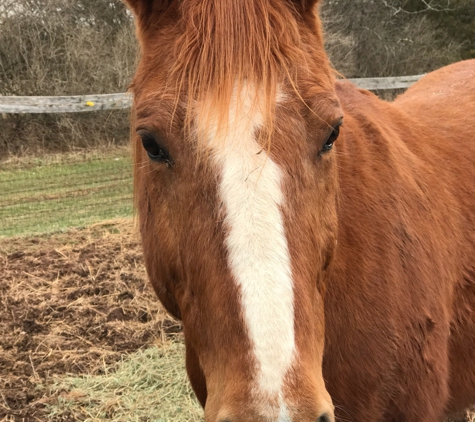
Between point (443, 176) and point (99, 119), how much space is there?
12.3 meters

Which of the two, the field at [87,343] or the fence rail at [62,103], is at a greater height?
the fence rail at [62,103]

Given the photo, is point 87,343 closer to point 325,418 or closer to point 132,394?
point 132,394

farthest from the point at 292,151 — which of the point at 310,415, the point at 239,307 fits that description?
the point at 310,415

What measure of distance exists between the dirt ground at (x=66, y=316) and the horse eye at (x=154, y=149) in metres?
2.83

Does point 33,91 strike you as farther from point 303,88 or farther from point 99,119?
point 303,88

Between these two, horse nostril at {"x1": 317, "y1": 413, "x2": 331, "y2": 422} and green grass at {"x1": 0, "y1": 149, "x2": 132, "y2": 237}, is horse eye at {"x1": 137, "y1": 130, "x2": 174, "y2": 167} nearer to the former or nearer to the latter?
horse nostril at {"x1": 317, "y1": 413, "x2": 331, "y2": 422}

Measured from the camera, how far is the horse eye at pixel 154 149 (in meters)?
1.62

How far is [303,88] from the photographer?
162 centimetres

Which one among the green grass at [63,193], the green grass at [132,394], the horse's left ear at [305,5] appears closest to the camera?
the horse's left ear at [305,5]

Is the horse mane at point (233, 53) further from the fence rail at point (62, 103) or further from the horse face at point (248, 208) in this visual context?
the fence rail at point (62, 103)

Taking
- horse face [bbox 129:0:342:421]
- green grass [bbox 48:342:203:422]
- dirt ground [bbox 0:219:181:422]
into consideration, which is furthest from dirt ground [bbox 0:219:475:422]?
horse face [bbox 129:0:342:421]

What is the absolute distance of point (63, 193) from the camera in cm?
985

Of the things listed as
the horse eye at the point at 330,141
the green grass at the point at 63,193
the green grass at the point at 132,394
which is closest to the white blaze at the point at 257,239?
the horse eye at the point at 330,141

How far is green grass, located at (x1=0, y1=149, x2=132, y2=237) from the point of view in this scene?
8.32 metres
